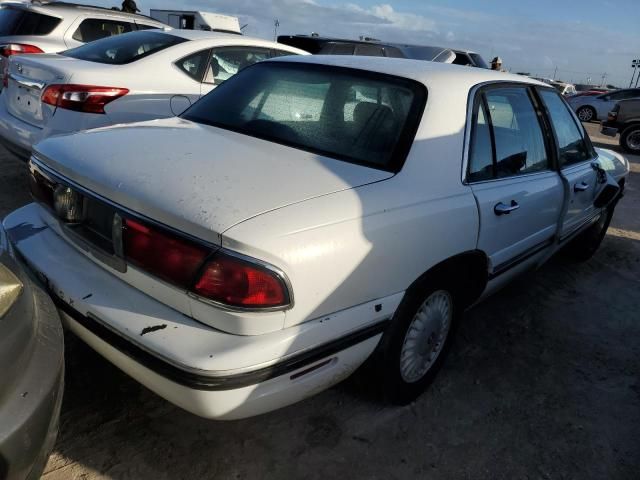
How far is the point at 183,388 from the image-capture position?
5.41 ft

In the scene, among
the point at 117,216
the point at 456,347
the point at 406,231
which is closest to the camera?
the point at 117,216

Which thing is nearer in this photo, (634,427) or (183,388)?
(183,388)

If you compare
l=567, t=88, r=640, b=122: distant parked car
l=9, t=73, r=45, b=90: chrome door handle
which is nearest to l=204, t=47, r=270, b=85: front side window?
l=9, t=73, r=45, b=90: chrome door handle

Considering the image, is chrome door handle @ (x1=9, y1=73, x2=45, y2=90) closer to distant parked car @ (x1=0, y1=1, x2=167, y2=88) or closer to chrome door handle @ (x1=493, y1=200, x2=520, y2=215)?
distant parked car @ (x1=0, y1=1, x2=167, y2=88)

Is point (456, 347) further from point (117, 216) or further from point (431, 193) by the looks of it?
point (117, 216)

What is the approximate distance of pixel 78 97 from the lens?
3.95 m

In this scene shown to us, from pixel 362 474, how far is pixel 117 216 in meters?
1.34

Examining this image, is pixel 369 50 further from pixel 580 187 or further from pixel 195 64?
pixel 580 187

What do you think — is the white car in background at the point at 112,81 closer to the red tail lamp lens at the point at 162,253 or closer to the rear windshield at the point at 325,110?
the rear windshield at the point at 325,110

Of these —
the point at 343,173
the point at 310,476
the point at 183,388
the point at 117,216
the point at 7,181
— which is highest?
the point at 343,173

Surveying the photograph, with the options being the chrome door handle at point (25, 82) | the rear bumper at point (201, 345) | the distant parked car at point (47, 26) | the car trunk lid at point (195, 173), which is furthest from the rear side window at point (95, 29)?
the rear bumper at point (201, 345)

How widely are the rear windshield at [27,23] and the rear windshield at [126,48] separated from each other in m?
2.55

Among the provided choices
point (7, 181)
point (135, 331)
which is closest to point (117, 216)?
point (135, 331)

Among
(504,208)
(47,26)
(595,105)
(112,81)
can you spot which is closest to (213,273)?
(504,208)
